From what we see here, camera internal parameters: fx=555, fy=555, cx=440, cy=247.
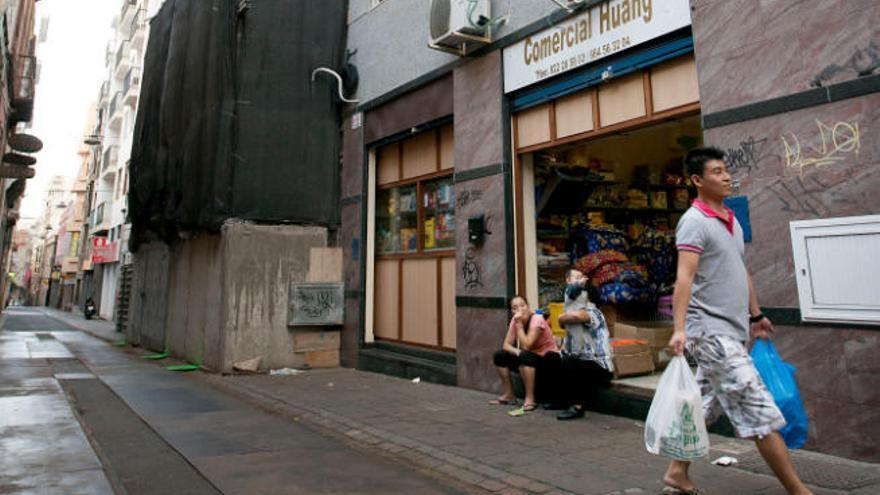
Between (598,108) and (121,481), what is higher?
(598,108)

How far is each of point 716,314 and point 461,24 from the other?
5.71m

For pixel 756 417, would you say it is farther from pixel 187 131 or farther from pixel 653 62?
pixel 187 131

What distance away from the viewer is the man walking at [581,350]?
5.91 m

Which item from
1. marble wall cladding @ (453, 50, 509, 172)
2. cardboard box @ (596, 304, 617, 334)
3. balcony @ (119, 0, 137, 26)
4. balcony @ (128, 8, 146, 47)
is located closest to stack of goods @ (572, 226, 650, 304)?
cardboard box @ (596, 304, 617, 334)

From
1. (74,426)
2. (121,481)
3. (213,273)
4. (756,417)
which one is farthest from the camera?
(213,273)

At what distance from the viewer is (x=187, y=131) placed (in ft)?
37.6

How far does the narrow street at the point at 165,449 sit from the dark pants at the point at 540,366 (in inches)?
87.8

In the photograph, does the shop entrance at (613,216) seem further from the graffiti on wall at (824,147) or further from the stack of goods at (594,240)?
the graffiti on wall at (824,147)

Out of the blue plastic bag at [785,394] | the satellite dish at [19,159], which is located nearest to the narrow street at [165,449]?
the blue plastic bag at [785,394]

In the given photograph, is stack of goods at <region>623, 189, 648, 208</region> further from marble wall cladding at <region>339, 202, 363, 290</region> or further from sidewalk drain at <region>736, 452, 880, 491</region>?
marble wall cladding at <region>339, 202, 363, 290</region>

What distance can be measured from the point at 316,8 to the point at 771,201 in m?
9.51

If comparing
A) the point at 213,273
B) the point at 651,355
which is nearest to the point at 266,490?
the point at 651,355

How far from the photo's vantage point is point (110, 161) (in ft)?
113

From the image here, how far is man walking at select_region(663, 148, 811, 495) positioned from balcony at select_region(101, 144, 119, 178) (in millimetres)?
37662
